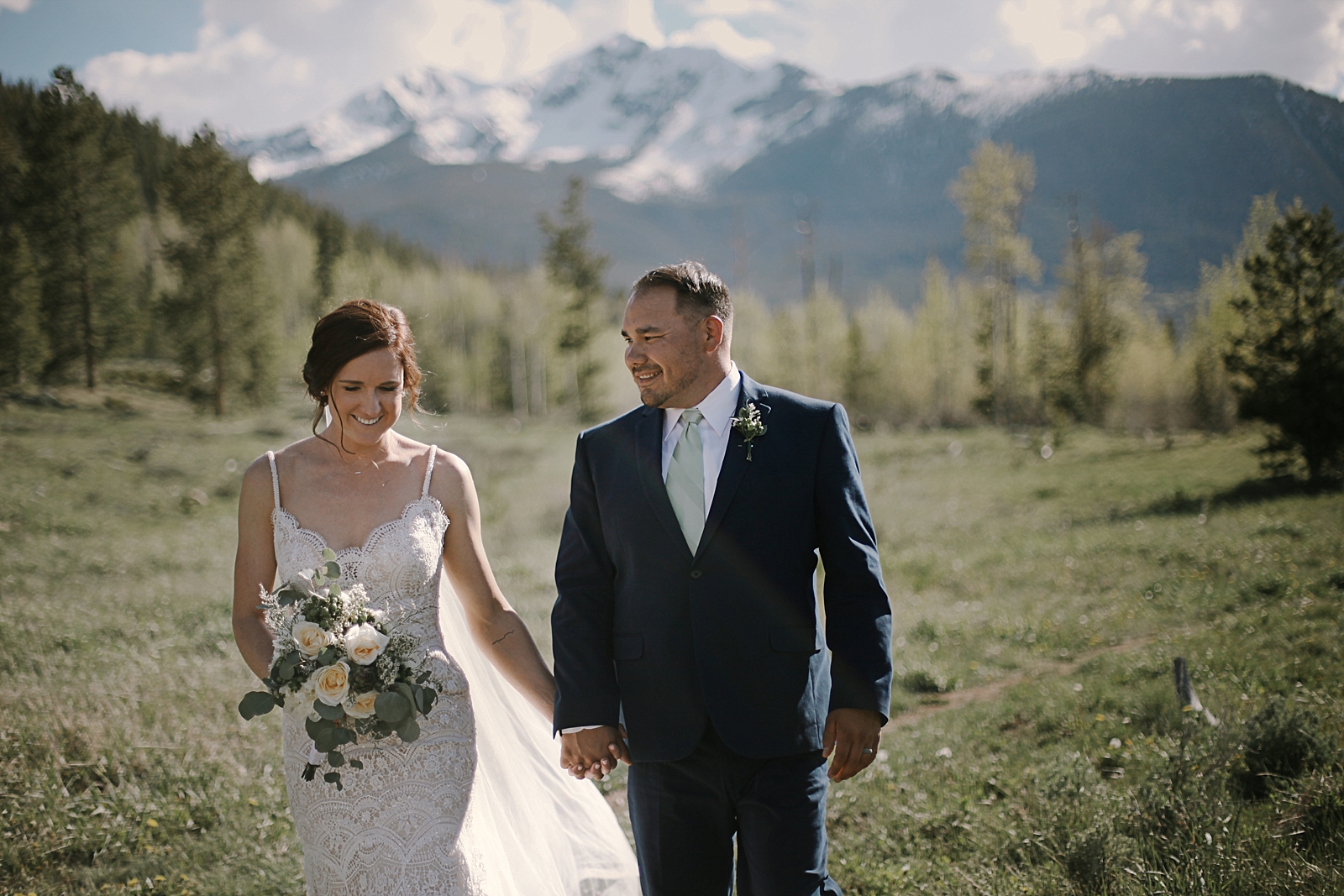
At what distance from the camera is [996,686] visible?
8148 mm

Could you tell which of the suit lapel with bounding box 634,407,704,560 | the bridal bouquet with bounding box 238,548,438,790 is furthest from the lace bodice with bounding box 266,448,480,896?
the suit lapel with bounding box 634,407,704,560

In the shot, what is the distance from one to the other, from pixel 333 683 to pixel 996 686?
7.35 metres

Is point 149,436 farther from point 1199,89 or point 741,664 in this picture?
point 1199,89

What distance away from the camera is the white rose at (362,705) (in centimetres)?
264

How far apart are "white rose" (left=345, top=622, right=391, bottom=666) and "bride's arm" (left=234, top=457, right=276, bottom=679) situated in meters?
0.74

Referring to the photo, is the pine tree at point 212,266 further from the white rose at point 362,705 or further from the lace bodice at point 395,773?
the white rose at point 362,705

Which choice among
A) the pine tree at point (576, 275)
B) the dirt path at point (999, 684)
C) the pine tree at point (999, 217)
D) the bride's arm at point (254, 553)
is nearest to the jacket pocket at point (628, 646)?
the bride's arm at point (254, 553)

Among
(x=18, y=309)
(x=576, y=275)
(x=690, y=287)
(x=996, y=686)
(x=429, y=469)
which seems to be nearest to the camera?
(x=690, y=287)

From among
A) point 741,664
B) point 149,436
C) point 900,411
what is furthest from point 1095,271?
point 741,664

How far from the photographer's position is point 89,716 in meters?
5.82

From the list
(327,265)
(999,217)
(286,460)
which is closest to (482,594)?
(286,460)

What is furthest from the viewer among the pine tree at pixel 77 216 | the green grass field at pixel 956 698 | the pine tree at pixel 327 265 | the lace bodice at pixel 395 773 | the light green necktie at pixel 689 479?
the pine tree at pixel 327 265

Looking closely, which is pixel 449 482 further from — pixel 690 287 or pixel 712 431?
pixel 690 287

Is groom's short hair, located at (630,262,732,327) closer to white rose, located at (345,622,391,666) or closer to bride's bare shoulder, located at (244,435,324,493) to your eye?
white rose, located at (345,622,391,666)
